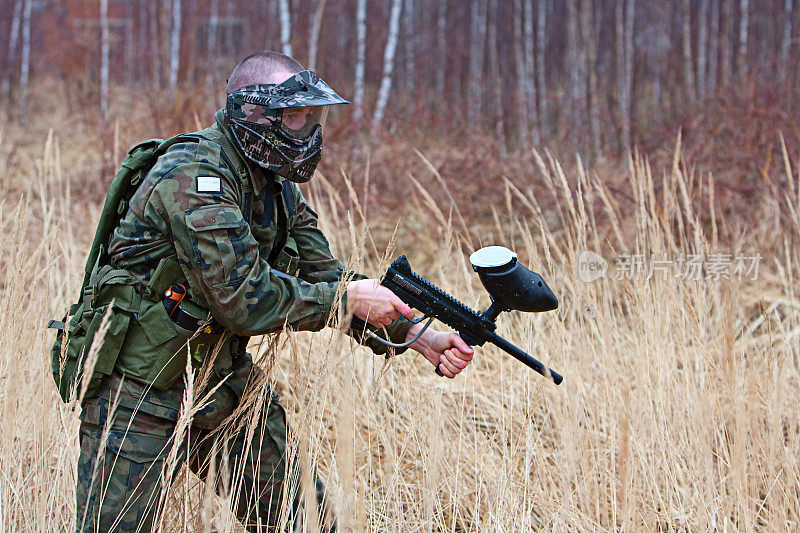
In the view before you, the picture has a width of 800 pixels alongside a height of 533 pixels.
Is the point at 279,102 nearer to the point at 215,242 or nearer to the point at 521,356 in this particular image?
the point at 215,242

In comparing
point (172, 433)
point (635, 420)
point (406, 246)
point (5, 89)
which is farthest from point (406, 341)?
point (5, 89)

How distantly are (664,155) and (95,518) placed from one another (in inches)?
253

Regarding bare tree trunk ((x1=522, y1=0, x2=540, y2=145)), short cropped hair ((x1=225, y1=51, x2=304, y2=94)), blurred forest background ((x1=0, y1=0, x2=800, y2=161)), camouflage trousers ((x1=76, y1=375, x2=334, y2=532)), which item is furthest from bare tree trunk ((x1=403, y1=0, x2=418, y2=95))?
camouflage trousers ((x1=76, y1=375, x2=334, y2=532))

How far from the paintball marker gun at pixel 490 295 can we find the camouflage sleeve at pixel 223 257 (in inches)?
9.1

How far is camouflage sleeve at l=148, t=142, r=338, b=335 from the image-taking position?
64.9 inches

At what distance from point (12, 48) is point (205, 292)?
1567cm

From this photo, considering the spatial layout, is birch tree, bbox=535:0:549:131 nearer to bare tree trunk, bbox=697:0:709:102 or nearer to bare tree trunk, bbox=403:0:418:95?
bare tree trunk, bbox=697:0:709:102

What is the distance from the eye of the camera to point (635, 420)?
2.35 m

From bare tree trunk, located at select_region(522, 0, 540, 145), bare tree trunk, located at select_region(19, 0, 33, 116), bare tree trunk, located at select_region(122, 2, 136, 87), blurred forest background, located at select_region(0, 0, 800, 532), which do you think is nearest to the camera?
blurred forest background, located at select_region(0, 0, 800, 532)

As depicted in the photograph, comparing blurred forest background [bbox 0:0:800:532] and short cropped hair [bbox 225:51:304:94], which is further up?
short cropped hair [bbox 225:51:304:94]

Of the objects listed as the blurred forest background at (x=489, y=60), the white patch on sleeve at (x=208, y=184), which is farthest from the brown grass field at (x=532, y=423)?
the blurred forest background at (x=489, y=60)

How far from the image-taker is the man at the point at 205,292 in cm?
168

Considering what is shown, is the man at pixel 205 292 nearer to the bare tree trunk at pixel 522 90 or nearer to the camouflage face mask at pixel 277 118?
the camouflage face mask at pixel 277 118

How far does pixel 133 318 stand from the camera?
1781mm
